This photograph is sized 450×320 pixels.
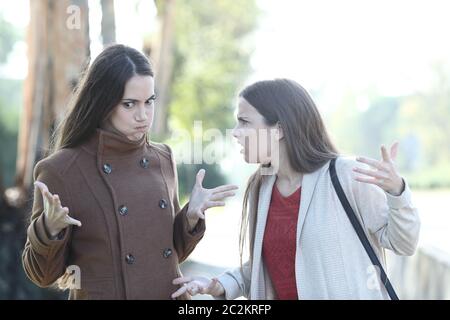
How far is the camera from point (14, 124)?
77.5 ft

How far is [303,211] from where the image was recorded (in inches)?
125

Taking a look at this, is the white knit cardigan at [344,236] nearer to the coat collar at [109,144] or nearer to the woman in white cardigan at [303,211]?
the woman in white cardigan at [303,211]

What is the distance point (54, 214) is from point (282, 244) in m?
1.01

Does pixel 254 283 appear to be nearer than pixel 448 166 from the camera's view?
Yes

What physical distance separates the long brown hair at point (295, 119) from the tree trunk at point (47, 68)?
429 cm

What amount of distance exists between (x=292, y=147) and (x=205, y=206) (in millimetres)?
483

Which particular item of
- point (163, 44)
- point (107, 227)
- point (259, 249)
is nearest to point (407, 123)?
point (163, 44)

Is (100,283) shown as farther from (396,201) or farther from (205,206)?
(396,201)

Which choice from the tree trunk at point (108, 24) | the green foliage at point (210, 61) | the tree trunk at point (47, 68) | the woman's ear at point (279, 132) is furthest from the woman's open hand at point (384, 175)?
the green foliage at point (210, 61)

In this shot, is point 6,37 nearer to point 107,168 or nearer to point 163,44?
point 163,44

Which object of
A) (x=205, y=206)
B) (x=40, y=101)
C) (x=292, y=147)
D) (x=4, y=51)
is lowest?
(x=205, y=206)

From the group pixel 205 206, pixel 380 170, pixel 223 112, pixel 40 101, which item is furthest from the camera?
pixel 223 112

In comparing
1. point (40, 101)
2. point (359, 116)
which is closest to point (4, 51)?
point (359, 116)

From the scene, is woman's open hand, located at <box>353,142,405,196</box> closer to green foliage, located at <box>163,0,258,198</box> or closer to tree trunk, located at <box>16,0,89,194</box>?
tree trunk, located at <box>16,0,89,194</box>
